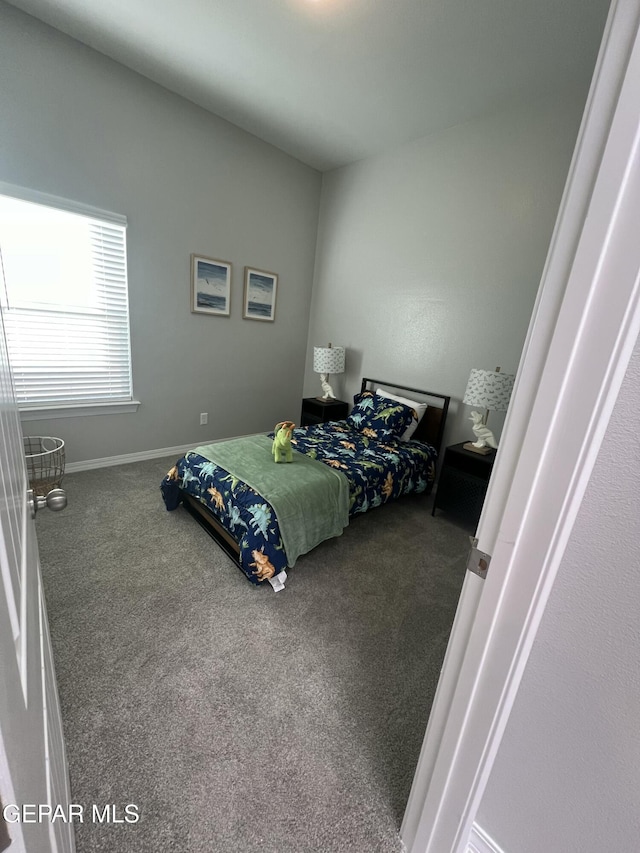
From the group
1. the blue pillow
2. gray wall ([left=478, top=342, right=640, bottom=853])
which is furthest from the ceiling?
gray wall ([left=478, top=342, right=640, bottom=853])

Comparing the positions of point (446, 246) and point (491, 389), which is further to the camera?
point (446, 246)

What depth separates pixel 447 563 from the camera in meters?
2.27

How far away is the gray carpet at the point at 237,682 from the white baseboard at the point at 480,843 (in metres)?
0.22

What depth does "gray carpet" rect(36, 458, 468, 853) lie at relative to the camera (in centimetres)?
104

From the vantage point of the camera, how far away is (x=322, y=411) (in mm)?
3748

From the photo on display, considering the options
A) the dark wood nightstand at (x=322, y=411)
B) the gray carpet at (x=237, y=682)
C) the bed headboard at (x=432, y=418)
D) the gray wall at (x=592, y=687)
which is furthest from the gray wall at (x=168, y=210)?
the gray wall at (x=592, y=687)

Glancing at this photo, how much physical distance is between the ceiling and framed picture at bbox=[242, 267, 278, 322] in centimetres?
129

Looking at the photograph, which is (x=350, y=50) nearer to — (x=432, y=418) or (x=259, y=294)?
(x=259, y=294)

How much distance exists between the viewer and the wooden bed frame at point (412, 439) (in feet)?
6.87

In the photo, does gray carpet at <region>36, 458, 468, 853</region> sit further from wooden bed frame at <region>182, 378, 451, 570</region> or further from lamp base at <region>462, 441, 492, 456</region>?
lamp base at <region>462, 441, 492, 456</region>

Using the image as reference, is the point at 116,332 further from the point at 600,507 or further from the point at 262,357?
the point at 600,507

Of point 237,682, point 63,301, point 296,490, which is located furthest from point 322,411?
point 237,682

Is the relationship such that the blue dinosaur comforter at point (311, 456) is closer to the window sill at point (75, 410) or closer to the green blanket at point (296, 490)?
the green blanket at point (296, 490)

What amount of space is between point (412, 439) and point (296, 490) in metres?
1.63
